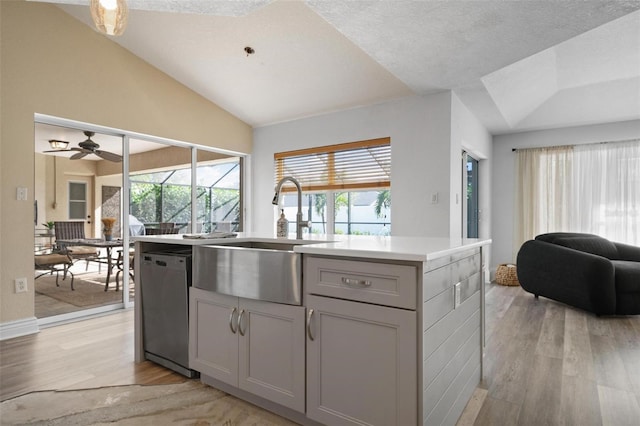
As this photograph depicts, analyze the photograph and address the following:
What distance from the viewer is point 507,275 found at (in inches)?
211

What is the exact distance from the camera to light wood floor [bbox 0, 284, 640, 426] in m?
1.96

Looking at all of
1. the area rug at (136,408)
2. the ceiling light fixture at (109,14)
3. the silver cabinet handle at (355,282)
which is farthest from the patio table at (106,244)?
the silver cabinet handle at (355,282)

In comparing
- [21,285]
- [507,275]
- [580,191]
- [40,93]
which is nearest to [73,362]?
[21,285]

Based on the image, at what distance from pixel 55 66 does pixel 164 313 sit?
2.75 metres

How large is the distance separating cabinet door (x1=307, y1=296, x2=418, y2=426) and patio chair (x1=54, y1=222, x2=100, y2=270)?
129 inches

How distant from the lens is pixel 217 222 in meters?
5.43

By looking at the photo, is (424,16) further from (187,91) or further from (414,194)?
(187,91)

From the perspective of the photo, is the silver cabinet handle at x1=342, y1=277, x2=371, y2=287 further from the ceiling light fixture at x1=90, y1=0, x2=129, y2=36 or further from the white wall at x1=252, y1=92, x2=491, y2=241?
the white wall at x1=252, y1=92, x2=491, y2=241

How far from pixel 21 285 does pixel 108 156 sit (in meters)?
1.54

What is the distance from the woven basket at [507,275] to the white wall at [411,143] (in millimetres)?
2024

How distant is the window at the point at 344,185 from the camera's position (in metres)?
4.68

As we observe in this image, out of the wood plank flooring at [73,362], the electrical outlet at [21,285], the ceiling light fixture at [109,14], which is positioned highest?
the ceiling light fixture at [109,14]

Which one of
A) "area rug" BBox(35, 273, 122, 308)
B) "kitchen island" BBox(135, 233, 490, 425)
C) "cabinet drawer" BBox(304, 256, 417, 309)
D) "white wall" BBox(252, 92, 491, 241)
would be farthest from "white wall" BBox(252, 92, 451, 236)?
"area rug" BBox(35, 273, 122, 308)

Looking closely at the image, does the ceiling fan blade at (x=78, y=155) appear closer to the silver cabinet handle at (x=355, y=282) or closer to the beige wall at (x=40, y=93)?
the beige wall at (x=40, y=93)
